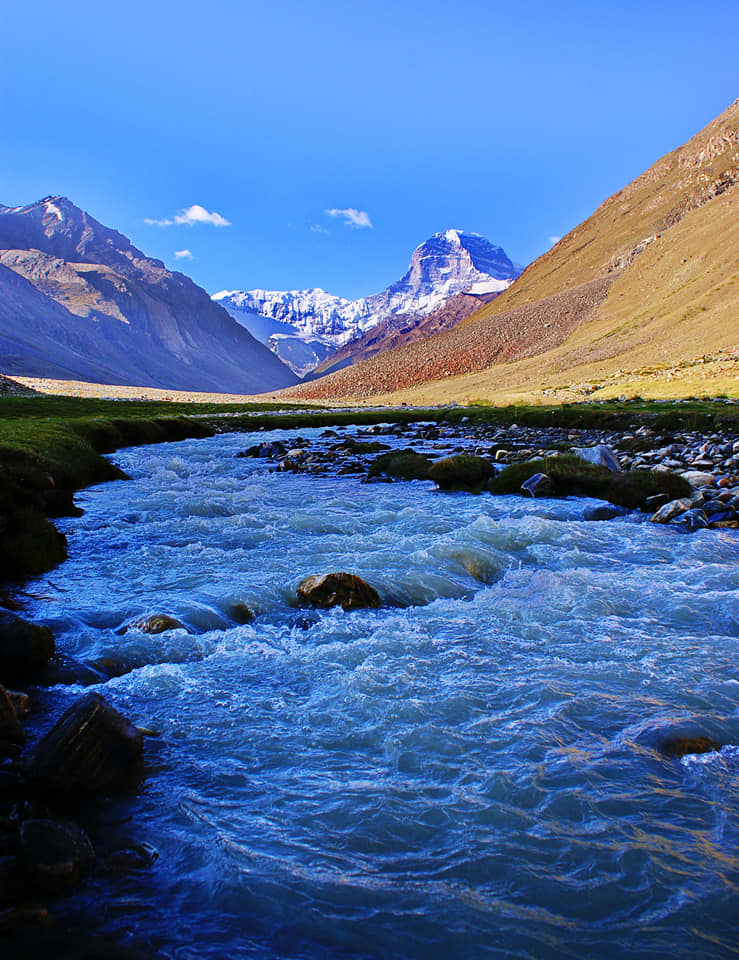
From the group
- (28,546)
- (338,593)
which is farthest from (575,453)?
(28,546)

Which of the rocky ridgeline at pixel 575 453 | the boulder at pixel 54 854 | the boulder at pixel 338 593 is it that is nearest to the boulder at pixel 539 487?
the rocky ridgeline at pixel 575 453

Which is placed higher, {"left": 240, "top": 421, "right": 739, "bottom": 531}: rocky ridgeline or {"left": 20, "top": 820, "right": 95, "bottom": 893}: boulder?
{"left": 240, "top": 421, "right": 739, "bottom": 531}: rocky ridgeline

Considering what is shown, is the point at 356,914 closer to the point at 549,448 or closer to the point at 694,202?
the point at 549,448

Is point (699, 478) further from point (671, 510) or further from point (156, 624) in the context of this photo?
point (156, 624)

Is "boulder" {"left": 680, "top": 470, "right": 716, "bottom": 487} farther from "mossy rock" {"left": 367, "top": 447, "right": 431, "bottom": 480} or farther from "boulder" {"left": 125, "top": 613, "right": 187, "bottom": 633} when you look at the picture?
"boulder" {"left": 125, "top": 613, "right": 187, "bottom": 633}

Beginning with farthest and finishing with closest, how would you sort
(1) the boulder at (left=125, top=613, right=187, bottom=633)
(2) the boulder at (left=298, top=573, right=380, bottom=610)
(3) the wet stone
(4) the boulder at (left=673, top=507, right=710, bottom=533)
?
(4) the boulder at (left=673, top=507, right=710, bottom=533) → (2) the boulder at (left=298, top=573, right=380, bottom=610) → (1) the boulder at (left=125, top=613, right=187, bottom=633) → (3) the wet stone

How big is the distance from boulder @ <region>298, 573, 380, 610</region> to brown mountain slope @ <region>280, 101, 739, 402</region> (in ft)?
133

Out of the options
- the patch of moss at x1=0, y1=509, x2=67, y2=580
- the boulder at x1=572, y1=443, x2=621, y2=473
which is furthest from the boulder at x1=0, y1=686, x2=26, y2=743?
the boulder at x1=572, y1=443, x2=621, y2=473

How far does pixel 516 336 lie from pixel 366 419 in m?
108

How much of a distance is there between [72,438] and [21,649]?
1741cm

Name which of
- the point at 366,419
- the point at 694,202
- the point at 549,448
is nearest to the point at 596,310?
the point at 694,202

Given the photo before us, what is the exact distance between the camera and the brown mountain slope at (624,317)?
72812mm

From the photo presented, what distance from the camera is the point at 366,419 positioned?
54562 mm

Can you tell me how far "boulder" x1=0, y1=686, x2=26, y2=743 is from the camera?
4.55 metres
